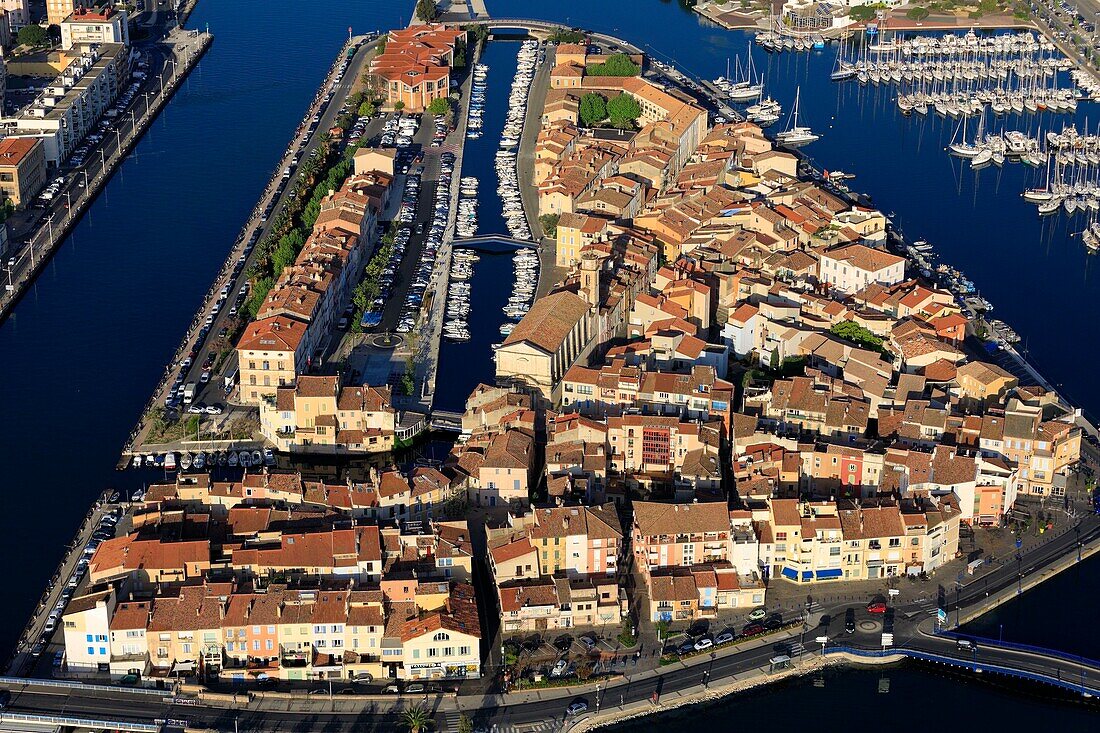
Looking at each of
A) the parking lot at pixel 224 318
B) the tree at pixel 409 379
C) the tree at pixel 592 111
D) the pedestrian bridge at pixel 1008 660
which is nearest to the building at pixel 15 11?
the parking lot at pixel 224 318

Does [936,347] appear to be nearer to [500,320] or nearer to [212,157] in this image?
[500,320]

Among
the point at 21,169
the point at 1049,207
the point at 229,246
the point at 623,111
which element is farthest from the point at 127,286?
the point at 1049,207

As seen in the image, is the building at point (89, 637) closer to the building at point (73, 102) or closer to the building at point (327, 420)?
the building at point (327, 420)

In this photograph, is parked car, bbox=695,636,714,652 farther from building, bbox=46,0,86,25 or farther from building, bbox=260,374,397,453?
building, bbox=46,0,86,25

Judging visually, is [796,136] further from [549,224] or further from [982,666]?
[982,666]

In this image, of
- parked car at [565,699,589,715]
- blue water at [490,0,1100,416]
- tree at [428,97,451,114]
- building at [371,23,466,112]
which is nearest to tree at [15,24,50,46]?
building at [371,23,466,112]

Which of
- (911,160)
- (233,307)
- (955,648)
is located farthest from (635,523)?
(911,160)
